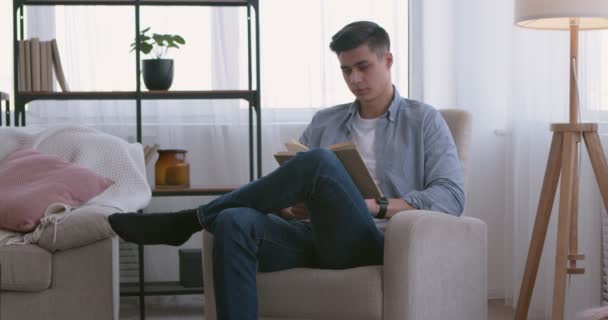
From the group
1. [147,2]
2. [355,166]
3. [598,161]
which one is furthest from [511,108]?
[147,2]

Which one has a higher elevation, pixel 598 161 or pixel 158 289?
pixel 598 161

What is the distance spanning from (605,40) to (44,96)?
2218 mm

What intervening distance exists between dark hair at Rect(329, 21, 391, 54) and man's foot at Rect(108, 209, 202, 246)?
0.68m

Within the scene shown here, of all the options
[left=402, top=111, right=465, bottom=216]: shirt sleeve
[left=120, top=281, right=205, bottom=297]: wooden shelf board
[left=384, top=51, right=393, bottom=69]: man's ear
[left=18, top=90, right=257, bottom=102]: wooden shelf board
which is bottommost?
[left=120, top=281, right=205, bottom=297]: wooden shelf board

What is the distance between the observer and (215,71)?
3975mm

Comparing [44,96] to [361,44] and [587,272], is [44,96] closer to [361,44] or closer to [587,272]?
[361,44]

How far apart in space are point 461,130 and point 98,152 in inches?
52.5

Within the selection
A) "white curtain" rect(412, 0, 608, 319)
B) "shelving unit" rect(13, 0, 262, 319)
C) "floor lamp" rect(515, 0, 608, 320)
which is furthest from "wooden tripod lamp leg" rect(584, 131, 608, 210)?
"shelving unit" rect(13, 0, 262, 319)

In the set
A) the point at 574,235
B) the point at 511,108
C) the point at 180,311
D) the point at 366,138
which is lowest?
the point at 180,311

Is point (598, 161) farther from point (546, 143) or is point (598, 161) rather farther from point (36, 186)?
point (36, 186)

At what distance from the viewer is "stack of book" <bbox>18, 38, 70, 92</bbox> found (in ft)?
11.7

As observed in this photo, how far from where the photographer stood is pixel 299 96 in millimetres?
4000

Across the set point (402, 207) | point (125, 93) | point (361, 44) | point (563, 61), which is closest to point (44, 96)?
point (125, 93)

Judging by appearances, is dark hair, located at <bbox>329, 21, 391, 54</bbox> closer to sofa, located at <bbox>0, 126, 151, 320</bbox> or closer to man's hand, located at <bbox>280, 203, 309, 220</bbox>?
man's hand, located at <bbox>280, 203, 309, 220</bbox>
